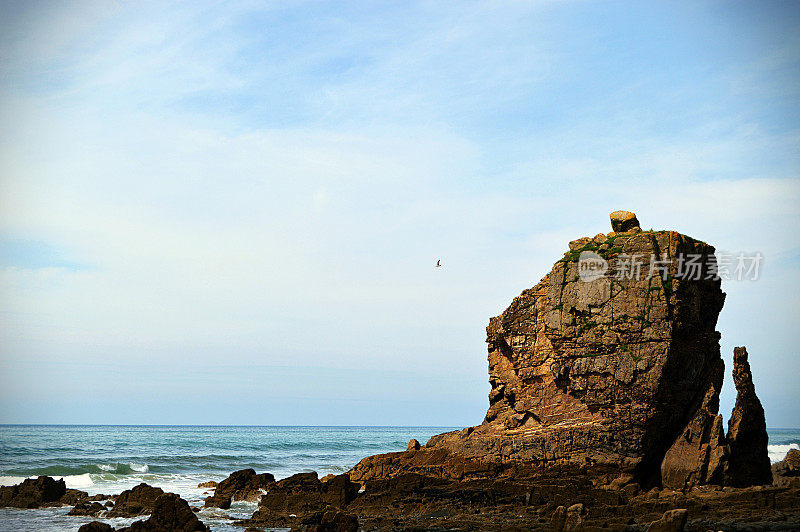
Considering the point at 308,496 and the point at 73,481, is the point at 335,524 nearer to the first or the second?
the point at 308,496

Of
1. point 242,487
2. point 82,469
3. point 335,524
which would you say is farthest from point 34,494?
point 82,469

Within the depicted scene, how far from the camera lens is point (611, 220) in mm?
23672

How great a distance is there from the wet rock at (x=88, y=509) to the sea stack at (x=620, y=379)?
8.88m

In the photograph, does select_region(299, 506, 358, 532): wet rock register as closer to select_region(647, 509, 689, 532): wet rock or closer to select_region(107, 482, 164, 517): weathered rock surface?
select_region(647, 509, 689, 532): wet rock

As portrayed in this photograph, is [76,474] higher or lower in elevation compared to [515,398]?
lower

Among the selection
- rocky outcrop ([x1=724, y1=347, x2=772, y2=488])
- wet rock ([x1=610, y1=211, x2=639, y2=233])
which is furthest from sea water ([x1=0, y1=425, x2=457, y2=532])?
wet rock ([x1=610, y1=211, x2=639, y2=233])

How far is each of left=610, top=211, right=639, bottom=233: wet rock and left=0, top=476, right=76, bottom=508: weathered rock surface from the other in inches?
795

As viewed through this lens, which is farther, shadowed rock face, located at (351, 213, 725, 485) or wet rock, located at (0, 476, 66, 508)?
wet rock, located at (0, 476, 66, 508)

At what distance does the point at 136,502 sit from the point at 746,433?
19.2 meters

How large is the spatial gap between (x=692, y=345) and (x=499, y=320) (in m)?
6.37

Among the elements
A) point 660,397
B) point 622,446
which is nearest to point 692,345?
point 660,397

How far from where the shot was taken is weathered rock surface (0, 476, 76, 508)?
21938mm

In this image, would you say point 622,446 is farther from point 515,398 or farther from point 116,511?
point 116,511

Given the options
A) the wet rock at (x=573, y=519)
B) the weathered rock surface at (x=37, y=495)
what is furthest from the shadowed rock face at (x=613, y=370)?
the weathered rock surface at (x=37, y=495)
